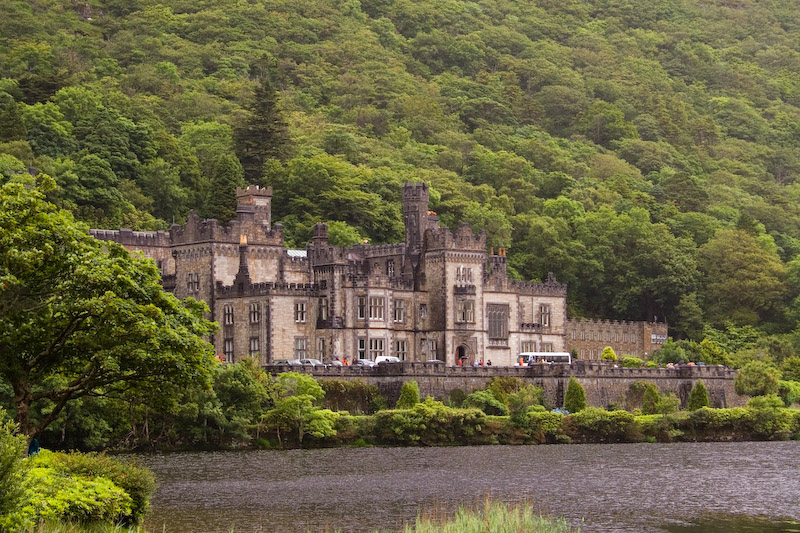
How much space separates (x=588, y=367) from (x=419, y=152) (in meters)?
80.4

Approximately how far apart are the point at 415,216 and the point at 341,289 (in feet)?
33.9

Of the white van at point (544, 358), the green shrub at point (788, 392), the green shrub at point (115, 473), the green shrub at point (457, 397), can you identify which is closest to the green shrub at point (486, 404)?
the green shrub at point (457, 397)

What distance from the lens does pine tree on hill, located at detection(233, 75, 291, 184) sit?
517ft

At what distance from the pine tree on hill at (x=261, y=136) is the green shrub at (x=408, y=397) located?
206ft

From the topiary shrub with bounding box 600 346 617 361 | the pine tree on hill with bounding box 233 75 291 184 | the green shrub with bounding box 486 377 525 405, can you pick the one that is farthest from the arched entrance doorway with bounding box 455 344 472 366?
the pine tree on hill with bounding box 233 75 291 184

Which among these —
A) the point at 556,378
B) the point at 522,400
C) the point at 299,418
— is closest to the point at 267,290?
the point at 522,400

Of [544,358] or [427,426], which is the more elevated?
[544,358]

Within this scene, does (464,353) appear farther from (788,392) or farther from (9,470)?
(9,470)

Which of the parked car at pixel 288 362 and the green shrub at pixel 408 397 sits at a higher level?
the parked car at pixel 288 362

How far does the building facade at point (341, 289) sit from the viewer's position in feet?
345

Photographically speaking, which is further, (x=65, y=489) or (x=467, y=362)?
(x=467, y=362)

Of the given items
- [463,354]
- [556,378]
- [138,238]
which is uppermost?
[138,238]

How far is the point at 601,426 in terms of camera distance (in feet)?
311

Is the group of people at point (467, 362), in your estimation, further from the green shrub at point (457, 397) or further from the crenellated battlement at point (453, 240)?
Result: the green shrub at point (457, 397)
